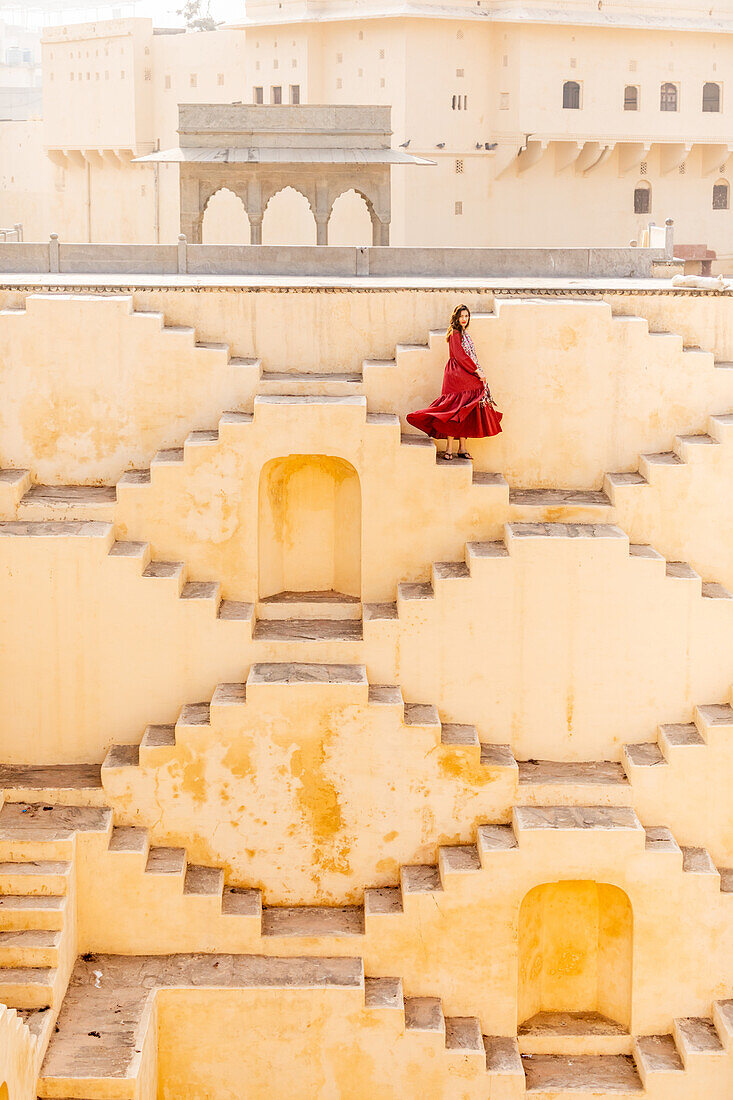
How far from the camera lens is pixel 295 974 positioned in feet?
44.4

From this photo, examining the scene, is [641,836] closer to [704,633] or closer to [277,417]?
[704,633]

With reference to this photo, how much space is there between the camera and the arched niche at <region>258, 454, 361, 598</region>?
49.1 ft

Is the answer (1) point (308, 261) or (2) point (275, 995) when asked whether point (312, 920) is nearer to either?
(2) point (275, 995)

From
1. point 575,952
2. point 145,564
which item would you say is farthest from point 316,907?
point 145,564

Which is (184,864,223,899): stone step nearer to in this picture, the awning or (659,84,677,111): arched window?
the awning

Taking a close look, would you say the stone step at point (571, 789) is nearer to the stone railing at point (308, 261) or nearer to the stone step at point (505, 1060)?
the stone step at point (505, 1060)

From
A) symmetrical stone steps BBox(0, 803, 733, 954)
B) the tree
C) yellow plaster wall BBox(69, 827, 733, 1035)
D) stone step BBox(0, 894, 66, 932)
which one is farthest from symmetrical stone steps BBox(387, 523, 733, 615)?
the tree

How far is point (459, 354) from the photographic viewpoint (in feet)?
46.5

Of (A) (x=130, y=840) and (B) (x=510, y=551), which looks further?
(B) (x=510, y=551)

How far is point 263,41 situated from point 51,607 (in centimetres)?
1759

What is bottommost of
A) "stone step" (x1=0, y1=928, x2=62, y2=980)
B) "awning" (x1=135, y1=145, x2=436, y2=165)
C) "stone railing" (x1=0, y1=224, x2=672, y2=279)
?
"stone step" (x1=0, y1=928, x2=62, y2=980)

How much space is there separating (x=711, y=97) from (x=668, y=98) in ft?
3.01

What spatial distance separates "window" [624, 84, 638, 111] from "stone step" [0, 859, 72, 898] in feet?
64.6

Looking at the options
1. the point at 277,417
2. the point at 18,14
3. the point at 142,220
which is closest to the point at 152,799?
the point at 277,417
